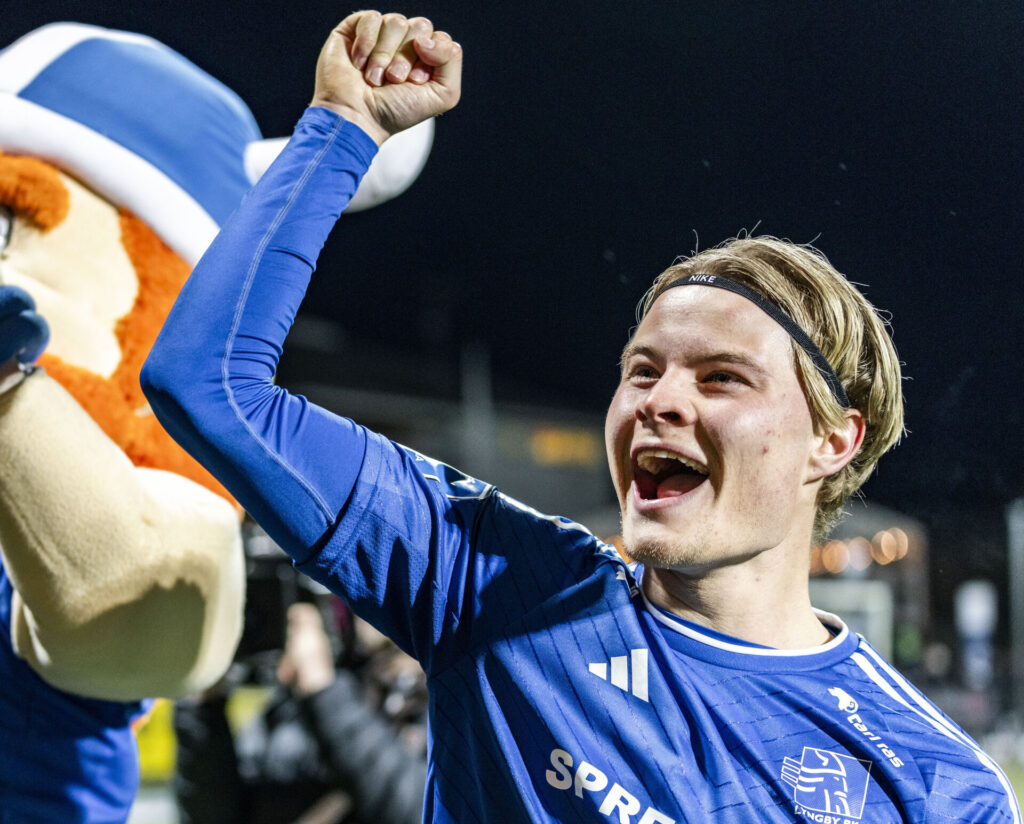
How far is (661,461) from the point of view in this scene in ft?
3.21

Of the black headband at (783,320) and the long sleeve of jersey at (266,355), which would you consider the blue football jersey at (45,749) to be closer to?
the long sleeve of jersey at (266,355)

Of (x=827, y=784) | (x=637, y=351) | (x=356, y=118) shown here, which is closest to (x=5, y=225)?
(x=356, y=118)

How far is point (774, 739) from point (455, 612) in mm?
326

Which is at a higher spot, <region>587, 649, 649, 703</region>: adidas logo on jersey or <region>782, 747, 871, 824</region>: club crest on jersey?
<region>587, 649, 649, 703</region>: adidas logo on jersey

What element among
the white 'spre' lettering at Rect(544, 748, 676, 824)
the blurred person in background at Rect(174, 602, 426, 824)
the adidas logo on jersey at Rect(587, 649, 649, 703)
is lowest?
the blurred person in background at Rect(174, 602, 426, 824)

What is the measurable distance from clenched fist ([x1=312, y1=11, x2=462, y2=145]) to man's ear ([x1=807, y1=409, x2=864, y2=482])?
0.52 meters

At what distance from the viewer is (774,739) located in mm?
887

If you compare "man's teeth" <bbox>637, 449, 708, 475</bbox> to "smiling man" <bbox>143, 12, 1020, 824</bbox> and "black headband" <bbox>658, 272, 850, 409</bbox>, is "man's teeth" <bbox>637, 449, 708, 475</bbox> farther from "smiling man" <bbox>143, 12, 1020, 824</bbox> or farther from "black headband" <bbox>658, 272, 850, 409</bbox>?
"black headband" <bbox>658, 272, 850, 409</bbox>

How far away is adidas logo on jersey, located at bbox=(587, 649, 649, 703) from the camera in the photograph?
0.89 metres

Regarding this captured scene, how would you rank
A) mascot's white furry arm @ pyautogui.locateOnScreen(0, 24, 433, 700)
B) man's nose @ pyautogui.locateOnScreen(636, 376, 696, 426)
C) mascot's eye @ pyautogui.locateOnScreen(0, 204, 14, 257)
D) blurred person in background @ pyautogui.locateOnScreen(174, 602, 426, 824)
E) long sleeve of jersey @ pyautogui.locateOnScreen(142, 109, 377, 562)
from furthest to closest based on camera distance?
blurred person in background @ pyautogui.locateOnScreen(174, 602, 426, 824) → mascot's eye @ pyautogui.locateOnScreen(0, 204, 14, 257) → mascot's white furry arm @ pyautogui.locateOnScreen(0, 24, 433, 700) → man's nose @ pyautogui.locateOnScreen(636, 376, 696, 426) → long sleeve of jersey @ pyautogui.locateOnScreen(142, 109, 377, 562)

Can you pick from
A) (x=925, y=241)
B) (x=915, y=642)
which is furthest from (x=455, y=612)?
(x=915, y=642)

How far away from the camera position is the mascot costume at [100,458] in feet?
3.75

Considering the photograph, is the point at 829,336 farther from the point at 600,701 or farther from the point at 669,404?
the point at 600,701

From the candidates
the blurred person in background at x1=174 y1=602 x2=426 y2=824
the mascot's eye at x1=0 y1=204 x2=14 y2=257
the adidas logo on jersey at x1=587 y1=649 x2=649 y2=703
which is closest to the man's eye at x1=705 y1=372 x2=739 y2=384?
the adidas logo on jersey at x1=587 y1=649 x2=649 y2=703
